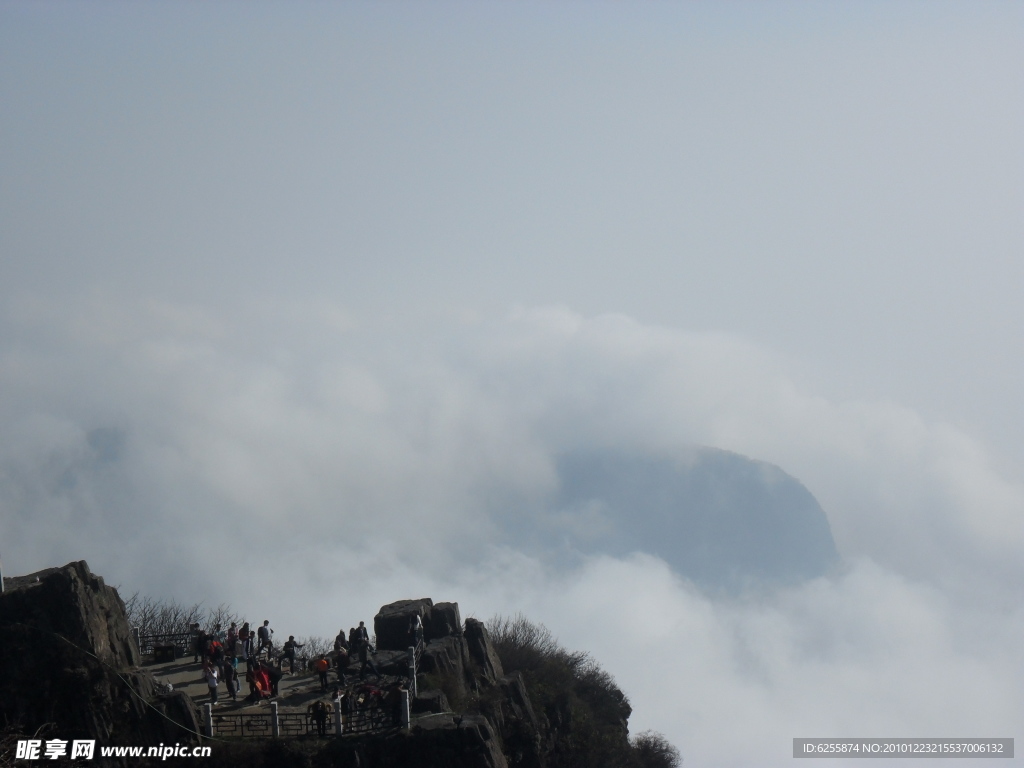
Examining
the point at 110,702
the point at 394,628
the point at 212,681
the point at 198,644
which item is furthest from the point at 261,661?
the point at 110,702

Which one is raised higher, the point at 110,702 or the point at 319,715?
the point at 110,702

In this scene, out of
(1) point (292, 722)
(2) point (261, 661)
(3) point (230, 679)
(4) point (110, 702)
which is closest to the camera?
(4) point (110, 702)

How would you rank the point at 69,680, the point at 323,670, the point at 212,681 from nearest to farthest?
the point at 69,680, the point at 212,681, the point at 323,670

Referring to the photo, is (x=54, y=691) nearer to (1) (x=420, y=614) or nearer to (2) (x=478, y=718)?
(2) (x=478, y=718)

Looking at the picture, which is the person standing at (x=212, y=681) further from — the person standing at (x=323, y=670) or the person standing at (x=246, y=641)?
the person standing at (x=246, y=641)

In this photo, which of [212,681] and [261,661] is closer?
[212,681]

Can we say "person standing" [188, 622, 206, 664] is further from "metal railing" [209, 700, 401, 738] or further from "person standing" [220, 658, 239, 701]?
"metal railing" [209, 700, 401, 738]

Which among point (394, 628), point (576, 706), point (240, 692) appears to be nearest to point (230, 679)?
point (240, 692)

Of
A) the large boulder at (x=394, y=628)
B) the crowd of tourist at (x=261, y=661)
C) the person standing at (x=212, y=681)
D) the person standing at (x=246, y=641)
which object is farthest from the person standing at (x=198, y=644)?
the large boulder at (x=394, y=628)

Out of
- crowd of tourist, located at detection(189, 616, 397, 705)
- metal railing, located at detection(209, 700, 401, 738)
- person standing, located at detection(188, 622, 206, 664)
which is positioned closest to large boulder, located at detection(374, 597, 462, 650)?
crowd of tourist, located at detection(189, 616, 397, 705)

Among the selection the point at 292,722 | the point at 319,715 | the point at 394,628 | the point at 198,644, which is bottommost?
the point at 292,722

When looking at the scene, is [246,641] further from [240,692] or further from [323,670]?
[323,670]

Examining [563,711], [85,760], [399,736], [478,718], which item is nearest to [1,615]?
[85,760]

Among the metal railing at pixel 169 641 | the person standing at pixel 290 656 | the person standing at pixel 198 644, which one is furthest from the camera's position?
the metal railing at pixel 169 641
